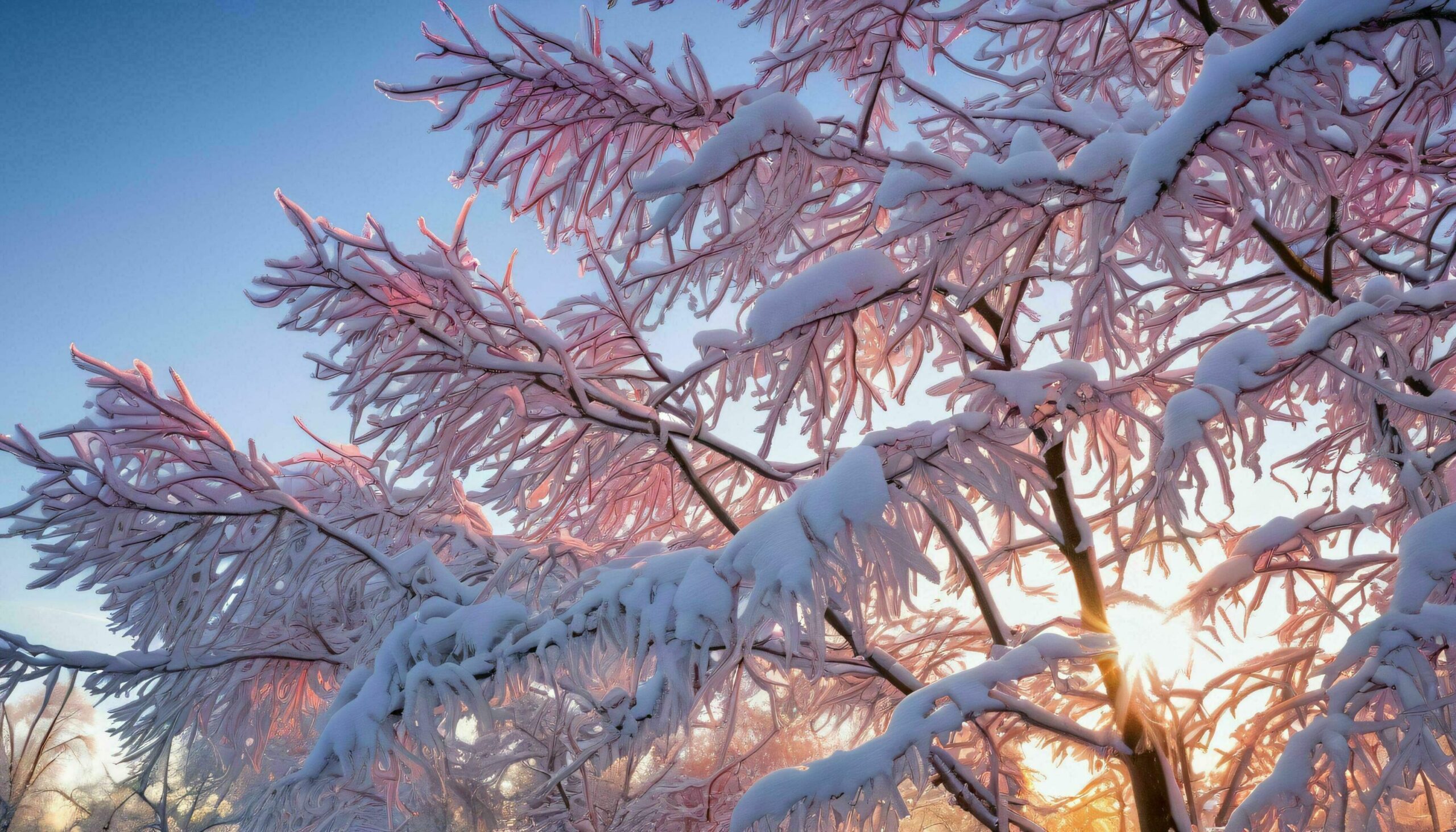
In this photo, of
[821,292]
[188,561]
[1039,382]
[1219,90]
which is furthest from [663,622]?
[188,561]

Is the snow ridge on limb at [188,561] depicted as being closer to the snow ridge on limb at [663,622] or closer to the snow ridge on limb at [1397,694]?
the snow ridge on limb at [663,622]

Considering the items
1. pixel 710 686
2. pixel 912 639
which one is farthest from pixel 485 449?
pixel 912 639

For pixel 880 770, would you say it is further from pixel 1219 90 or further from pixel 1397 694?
pixel 1219 90

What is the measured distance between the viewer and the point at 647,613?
193cm

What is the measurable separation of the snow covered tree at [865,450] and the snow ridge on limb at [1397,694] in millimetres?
12

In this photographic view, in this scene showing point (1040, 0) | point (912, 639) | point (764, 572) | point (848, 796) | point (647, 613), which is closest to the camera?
point (764, 572)

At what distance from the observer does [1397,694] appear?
1.95 metres

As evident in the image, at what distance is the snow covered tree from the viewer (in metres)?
1.85

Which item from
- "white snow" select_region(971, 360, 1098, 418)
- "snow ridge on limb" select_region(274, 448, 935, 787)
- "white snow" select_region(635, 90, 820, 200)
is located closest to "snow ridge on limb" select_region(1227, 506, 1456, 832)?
"white snow" select_region(971, 360, 1098, 418)

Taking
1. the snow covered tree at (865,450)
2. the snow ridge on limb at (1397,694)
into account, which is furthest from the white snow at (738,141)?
the snow ridge on limb at (1397,694)

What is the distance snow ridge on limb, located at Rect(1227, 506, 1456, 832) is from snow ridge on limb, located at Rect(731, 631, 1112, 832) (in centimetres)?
64

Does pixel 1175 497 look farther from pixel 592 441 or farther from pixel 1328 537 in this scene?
pixel 592 441

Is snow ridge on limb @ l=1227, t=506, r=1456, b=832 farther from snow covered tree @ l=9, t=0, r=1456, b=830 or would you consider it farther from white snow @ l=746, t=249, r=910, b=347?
white snow @ l=746, t=249, r=910, b=347

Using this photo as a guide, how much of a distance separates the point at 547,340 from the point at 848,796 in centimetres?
166
